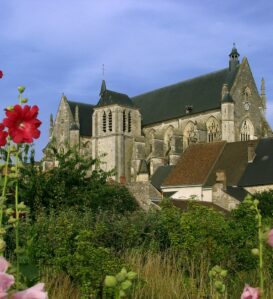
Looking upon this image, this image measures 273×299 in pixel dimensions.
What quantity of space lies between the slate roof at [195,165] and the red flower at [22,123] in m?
38.9

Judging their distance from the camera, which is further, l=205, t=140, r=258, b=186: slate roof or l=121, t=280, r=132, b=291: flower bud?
l=205, t=140, r=258, b=186: slate roof

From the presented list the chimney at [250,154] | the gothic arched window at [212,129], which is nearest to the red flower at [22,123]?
the chimney at [250,154]

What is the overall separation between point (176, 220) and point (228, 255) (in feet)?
4.35

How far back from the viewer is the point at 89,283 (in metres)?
6.48

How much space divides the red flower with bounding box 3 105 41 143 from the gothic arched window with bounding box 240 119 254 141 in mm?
57292

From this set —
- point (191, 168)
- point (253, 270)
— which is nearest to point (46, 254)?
point (253, 270)

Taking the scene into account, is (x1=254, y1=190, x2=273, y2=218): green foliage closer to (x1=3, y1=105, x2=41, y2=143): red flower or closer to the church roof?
the church roof

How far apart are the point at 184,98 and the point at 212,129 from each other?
6.15 m

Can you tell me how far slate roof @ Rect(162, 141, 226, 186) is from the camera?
42156mm

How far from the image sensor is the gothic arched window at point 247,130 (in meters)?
59.0

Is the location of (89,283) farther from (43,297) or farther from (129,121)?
(129,121)

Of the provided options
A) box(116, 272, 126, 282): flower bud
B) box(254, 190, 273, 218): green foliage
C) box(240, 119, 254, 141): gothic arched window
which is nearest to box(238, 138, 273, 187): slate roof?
box(254, 190, 273, 218): green foliage

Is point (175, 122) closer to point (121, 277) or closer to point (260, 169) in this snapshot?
point (260, 169)

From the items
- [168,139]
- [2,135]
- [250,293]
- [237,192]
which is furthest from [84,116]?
[250,293]
